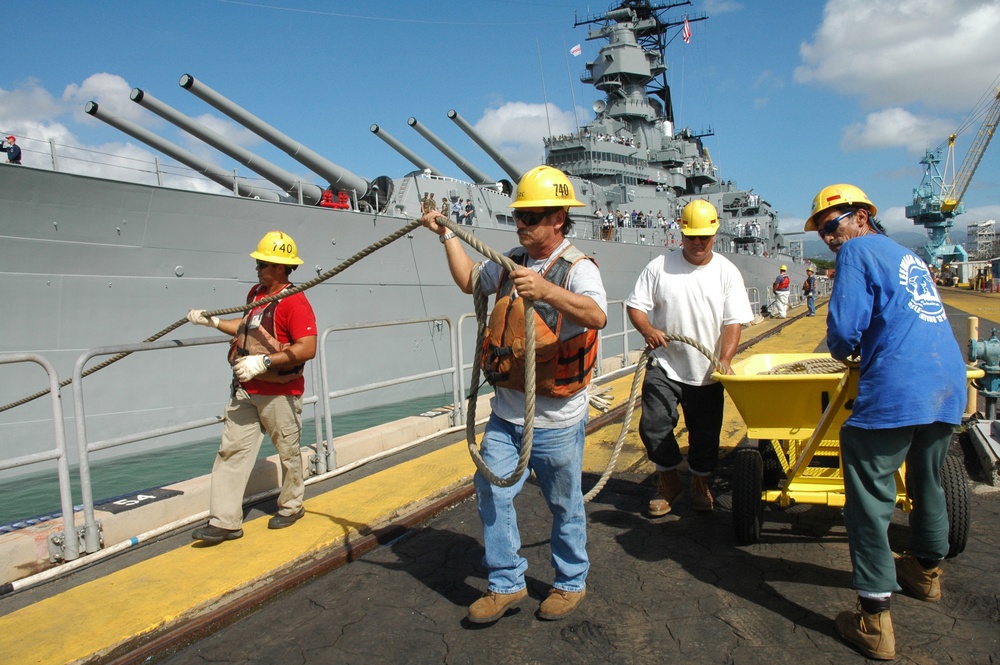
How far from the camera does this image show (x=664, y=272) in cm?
396

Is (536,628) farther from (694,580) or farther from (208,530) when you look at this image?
(208,530)

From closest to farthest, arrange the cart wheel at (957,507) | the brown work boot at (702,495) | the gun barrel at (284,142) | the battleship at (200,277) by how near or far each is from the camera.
A: 1. the cart wheel at (957,507)
2. the brown work boot at (702,495)
3. the battleship at (200,277)
4. the gun barrel at (284,142)

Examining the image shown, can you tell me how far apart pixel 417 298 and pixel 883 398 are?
12.3 meters

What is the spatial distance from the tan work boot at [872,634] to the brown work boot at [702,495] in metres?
1.50

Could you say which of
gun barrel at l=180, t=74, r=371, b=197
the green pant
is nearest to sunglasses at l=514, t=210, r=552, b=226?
the green pant

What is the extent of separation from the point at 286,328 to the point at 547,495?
1.89m

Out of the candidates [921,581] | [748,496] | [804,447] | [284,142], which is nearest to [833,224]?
[804,447]

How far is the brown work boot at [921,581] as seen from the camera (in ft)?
9.00

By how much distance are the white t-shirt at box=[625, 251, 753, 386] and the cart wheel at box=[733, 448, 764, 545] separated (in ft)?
1.98

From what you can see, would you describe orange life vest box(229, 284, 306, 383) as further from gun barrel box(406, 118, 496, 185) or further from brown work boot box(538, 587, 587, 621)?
gun barrel box(406, 118, 496, 185)

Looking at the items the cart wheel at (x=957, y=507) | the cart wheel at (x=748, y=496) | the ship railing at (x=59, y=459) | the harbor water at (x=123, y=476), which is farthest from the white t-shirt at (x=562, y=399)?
the harbor water at (x=123, y=476)

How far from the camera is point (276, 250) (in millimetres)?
3762

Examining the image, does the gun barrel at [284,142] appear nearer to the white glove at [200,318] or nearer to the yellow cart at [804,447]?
the white glove at [200,318]

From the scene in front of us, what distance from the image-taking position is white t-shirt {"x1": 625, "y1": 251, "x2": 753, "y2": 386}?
387cm
